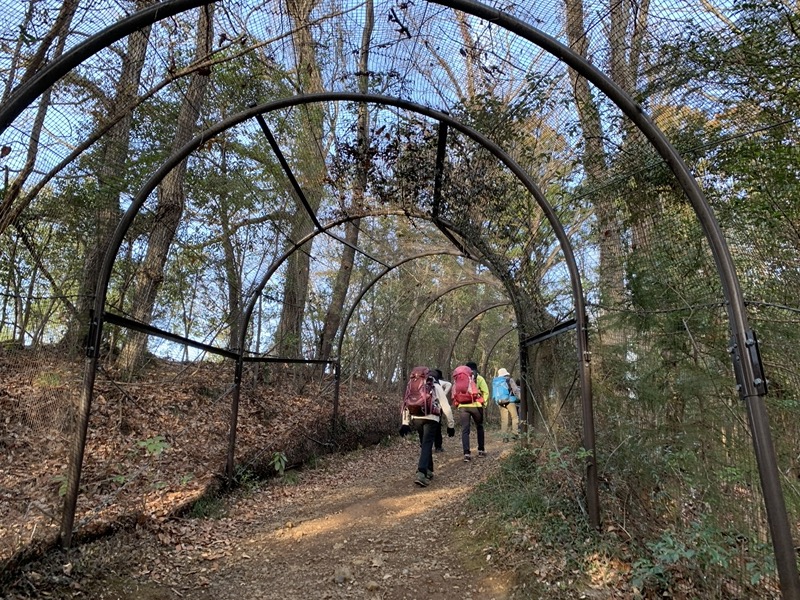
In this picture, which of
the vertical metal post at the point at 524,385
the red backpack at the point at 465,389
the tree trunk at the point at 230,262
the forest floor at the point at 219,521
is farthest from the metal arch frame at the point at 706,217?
the red backpack at the point at 465,389

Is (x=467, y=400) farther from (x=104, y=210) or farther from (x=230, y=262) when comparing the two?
(x=104, y=210)

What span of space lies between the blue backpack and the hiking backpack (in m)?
3.68

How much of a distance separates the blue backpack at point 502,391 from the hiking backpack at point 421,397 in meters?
3.68

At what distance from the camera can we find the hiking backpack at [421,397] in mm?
5988

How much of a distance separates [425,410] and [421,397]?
0.57 ft

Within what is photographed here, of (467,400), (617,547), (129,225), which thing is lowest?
(617,547)

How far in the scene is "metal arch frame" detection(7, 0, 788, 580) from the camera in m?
2.03

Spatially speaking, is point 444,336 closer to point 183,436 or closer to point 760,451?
point 183,436

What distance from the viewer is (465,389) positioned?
7.75 m

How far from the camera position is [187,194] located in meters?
6.77

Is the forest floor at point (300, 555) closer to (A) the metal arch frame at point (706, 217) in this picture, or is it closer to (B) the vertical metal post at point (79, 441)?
(B) the vertical metal post at point (79, 441)

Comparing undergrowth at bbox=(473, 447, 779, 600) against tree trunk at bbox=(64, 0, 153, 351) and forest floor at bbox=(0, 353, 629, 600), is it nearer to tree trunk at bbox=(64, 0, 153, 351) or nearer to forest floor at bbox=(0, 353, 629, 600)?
forest floor at bbox=(0, 353, 629, 600)

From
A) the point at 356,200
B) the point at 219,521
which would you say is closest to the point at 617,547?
the point at 219,521

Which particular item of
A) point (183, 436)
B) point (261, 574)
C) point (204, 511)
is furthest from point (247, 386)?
point (261, 574)
